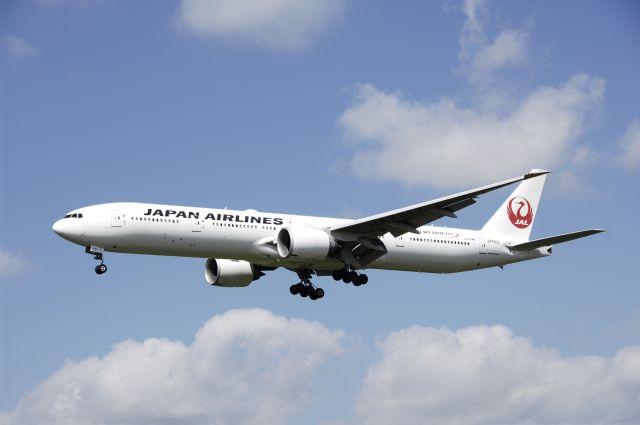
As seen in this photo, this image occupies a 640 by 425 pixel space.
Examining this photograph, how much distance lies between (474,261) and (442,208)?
8281 millimetres

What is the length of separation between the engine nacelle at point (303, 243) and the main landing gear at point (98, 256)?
795 centimetres

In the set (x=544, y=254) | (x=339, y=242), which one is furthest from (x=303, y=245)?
(x=544, y=254)

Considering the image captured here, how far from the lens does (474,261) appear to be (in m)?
51.5

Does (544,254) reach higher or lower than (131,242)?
higher

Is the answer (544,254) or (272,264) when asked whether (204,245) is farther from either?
(544,254)

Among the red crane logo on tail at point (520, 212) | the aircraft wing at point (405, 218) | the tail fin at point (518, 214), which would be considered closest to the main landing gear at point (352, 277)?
the aircraft wing at point (405, 218)

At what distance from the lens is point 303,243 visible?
45.1 meters

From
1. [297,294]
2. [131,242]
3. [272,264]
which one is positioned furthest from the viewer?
[297,294]

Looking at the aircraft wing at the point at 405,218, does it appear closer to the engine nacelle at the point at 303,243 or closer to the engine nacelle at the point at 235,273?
the engine nacelle at the point at 303,243

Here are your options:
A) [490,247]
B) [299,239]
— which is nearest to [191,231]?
[299,239]

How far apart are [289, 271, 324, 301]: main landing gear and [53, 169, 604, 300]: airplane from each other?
0.17 ft

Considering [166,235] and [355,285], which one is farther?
[355,285]

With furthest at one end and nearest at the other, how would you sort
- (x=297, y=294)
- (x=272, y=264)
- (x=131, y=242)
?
(x=297, y=294) → (x=272, y=264) → (x=131, y=242)

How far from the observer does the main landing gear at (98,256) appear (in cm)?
4416
